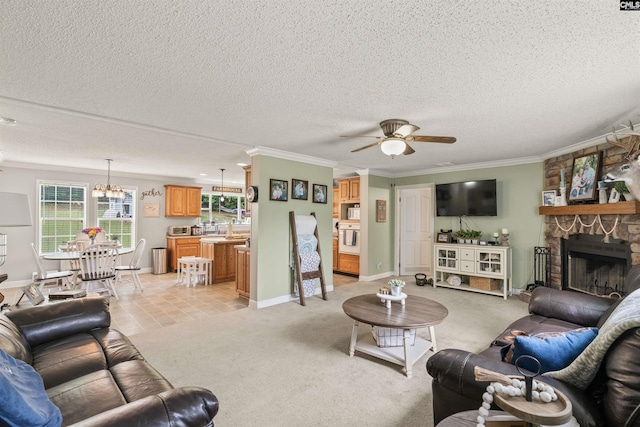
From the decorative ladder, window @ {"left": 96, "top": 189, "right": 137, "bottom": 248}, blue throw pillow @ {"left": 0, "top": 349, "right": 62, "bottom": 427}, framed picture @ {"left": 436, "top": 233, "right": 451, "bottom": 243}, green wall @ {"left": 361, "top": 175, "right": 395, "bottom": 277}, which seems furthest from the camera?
window @ {"left": 96, "top": 189, "right": 137, "bottom": 248}

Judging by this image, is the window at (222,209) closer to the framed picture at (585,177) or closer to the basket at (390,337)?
the basket at (390,337)

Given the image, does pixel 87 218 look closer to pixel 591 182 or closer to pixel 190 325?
pixel 190 325

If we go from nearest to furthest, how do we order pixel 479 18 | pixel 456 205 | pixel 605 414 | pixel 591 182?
pixel 605 414
pixel 479 18
pixel 591 182
pixel 456 205

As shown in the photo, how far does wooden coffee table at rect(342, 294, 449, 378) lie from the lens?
255 centimetres

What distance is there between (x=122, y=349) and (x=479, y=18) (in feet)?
9.26

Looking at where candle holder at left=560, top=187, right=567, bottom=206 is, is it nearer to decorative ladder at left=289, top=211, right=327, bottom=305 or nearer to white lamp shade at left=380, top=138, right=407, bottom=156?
white lamp shade at left=380, top=138, right=407, bottom=156

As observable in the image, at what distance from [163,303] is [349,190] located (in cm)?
416

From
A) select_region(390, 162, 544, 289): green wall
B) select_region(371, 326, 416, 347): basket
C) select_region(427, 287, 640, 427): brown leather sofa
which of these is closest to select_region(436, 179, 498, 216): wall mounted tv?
select_region(390, 162, 544, 289): green wall

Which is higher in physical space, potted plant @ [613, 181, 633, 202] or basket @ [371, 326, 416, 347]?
potted plant @ [613, 181, 633, 202]

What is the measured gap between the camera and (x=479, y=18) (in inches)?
61.0

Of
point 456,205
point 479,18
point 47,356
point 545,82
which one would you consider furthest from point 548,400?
point 456,205

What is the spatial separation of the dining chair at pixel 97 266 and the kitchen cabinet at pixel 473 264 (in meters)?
5.57

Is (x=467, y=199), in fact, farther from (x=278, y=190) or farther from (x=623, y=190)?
(x=278, y=190)

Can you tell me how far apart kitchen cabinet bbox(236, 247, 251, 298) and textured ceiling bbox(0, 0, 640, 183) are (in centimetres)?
193
